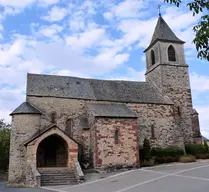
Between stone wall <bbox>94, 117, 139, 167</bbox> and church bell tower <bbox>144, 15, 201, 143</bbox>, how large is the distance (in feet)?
27.9

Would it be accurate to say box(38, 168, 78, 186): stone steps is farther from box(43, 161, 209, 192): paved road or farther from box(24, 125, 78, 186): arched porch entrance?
box(43, 161, 209, 192): paved road

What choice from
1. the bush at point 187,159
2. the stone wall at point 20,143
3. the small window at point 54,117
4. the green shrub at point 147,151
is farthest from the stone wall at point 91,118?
the bush at point 187,159

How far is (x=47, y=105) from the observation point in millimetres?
25578

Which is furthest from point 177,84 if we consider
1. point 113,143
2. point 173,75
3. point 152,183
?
point 152,183

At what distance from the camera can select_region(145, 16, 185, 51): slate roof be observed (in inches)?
1291

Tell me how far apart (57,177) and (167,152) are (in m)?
11.6

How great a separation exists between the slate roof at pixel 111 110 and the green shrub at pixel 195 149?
8.15 meters

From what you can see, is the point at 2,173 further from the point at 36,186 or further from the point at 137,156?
the point at 137,156

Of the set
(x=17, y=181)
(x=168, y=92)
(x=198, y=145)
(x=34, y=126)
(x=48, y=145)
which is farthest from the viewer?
(x=168, y=92)

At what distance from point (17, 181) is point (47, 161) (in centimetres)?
342

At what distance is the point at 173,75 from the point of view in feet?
103

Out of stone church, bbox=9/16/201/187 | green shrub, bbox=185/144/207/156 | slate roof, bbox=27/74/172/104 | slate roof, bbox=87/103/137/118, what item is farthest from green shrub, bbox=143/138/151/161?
green shrub, bbox=185/144/207/156

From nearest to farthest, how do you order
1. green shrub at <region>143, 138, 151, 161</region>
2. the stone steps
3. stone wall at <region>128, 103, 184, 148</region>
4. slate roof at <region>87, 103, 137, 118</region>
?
1. the stone steps
2. slate roof at <region>87, 103, 137, 118</region>
3. green shrub at <region>143, 138, 151, 161</region>
4. stone wall at <region>128, 103, 184, 148</region>

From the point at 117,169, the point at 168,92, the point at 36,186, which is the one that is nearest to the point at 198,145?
the point at 168,92
